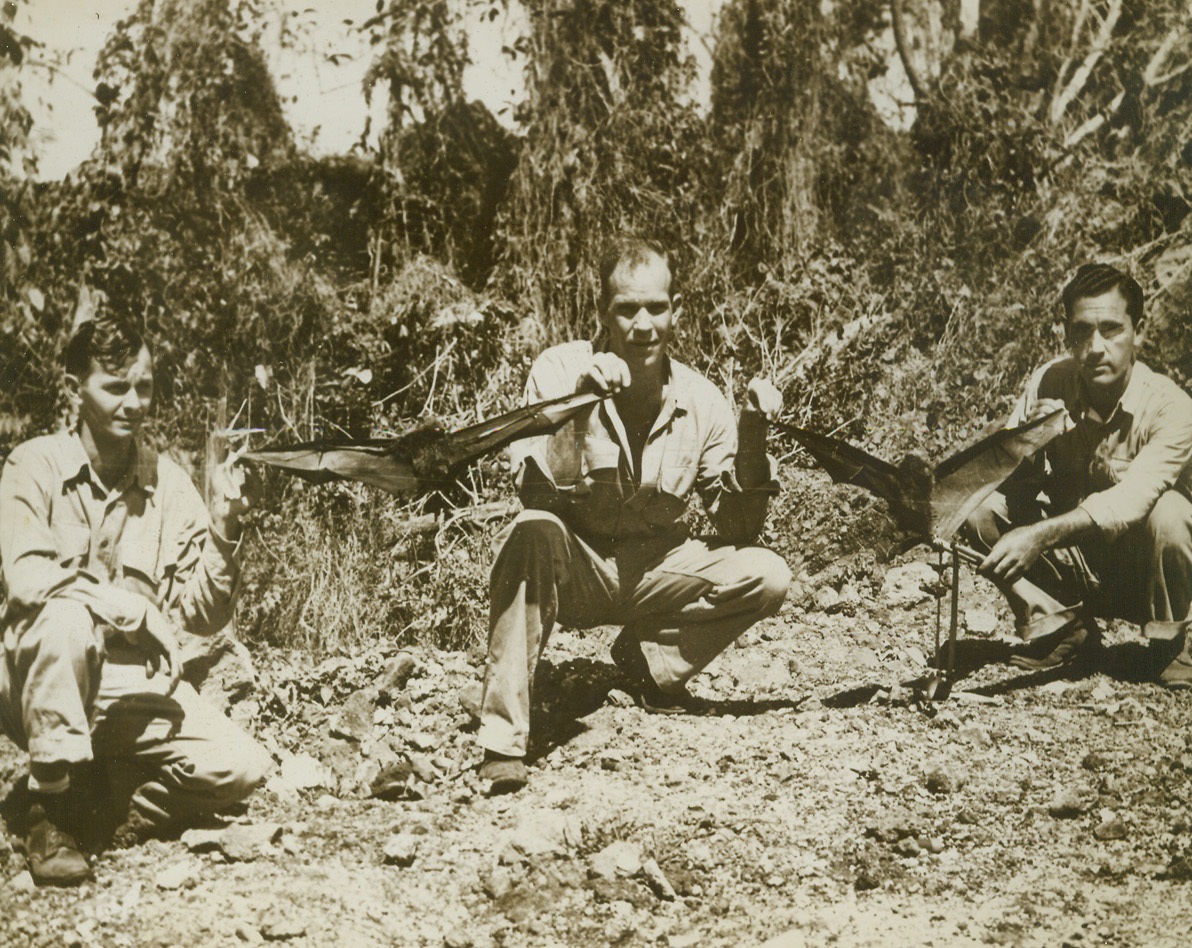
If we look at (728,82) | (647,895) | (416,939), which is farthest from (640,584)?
(728,82)

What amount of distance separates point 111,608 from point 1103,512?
3.11m

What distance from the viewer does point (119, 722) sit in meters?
3.40

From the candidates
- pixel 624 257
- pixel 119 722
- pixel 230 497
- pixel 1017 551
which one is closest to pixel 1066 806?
pixel 1017 551

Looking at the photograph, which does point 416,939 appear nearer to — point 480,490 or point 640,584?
point 640,584

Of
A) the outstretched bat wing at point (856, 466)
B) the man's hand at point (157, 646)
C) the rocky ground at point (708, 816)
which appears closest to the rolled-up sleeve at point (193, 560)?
the man's hand at point (157, 646)

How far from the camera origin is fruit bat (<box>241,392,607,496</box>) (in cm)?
369

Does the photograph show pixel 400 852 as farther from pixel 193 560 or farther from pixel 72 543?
pixel 72 543

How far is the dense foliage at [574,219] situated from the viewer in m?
4.15

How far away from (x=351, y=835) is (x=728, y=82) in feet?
9.90

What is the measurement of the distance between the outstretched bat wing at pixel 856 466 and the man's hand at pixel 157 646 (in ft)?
6.65

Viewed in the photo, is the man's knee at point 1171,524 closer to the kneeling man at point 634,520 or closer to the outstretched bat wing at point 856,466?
the outstretched bat wing at point 856,466

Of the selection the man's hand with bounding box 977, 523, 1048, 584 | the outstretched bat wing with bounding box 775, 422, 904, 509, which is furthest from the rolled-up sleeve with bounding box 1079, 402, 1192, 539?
the outstretched bat wing with bounding box 775, 422, 904, 509

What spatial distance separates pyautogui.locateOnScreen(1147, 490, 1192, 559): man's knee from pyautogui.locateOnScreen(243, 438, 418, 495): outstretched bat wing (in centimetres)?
244

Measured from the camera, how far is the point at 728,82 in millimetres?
4637
